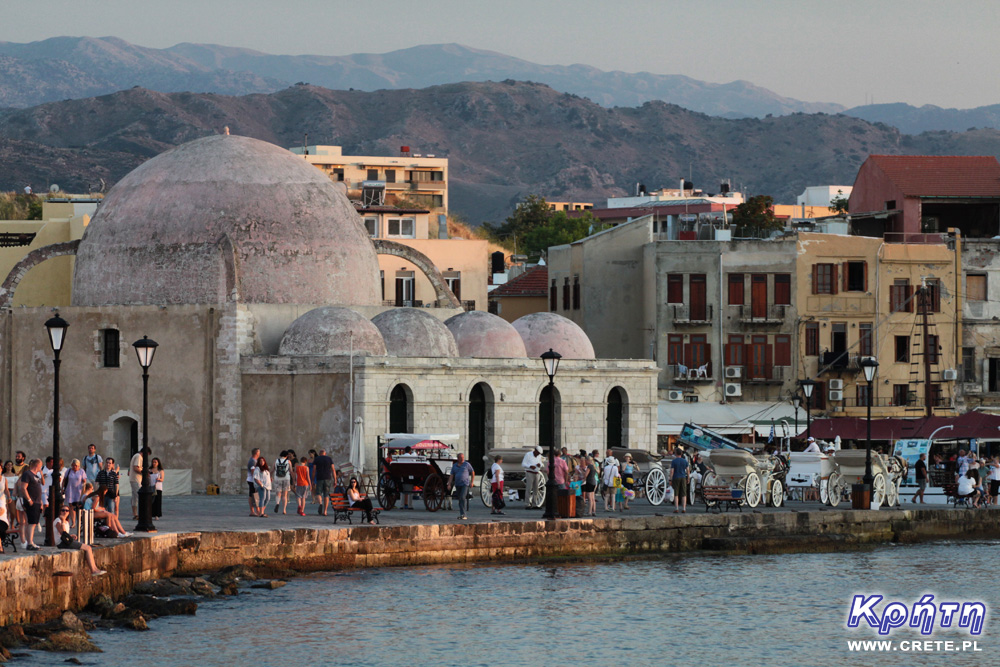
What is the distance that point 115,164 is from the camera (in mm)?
150125

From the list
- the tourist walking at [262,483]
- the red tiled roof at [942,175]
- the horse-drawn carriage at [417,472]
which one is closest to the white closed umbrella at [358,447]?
the horse-drawn carriage at [417,472]

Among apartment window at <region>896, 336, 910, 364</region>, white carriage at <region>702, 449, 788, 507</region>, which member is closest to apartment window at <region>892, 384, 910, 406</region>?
apartment window at <region>896, 336, 910, 364</region>

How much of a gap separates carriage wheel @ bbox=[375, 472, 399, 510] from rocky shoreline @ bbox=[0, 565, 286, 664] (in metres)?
5.09

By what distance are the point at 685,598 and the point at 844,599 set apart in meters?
2.65

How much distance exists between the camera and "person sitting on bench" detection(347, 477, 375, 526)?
28.6 meters

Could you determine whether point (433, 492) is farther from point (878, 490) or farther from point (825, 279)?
point (825, 279)

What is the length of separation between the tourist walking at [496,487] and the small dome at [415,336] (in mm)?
6812

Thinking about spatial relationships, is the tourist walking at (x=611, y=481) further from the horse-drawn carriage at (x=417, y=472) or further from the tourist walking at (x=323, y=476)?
the tourist walking at (x=323, y=476)

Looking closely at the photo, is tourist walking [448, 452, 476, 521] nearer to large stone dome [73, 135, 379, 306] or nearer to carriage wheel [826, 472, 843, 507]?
carriage wheel [826, 472, 843, 507]

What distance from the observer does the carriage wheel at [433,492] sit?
3145 centimetres

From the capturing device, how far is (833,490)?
114 ft

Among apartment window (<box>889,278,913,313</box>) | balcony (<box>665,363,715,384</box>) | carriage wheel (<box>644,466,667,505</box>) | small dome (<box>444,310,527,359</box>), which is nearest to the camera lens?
carriage wheel (<box>644,466,667,505</box>)

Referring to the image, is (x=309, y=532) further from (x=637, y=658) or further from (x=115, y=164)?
(x=115, y=164)

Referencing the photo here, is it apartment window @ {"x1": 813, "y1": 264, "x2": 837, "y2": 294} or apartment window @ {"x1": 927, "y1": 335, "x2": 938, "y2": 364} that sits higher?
apartment window @ {"x1": 813, "y1": 264, "x2": 837, "y2": 294}
